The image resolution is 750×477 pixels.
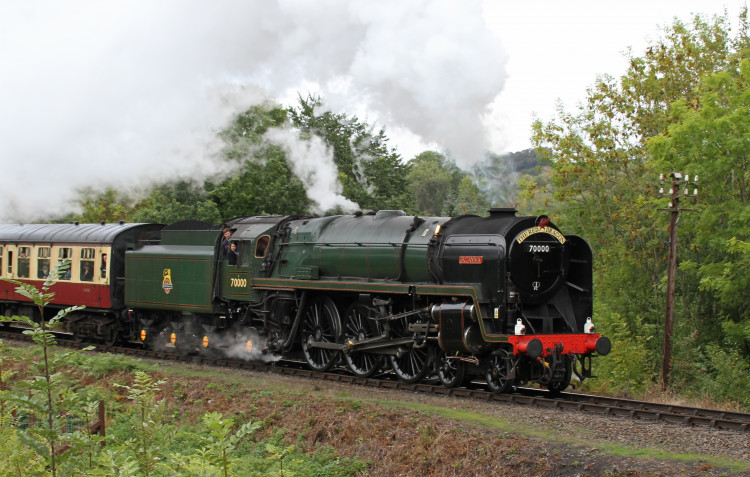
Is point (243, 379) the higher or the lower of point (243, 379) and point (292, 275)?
the lower

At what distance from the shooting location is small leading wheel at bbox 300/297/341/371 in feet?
50.9

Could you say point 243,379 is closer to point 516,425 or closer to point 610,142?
point 516,425

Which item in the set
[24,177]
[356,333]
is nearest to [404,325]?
[356,333]

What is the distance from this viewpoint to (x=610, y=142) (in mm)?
30641

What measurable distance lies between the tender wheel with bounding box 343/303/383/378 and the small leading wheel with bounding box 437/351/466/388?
141 cm

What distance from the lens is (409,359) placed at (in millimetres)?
14555

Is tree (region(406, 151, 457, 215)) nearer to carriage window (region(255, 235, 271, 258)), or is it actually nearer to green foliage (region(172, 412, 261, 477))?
carriage window (region(255, 235, 271, 258))

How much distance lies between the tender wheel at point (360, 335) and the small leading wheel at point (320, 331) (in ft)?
0.91

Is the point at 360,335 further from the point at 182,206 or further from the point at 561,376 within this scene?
the point at 182,206

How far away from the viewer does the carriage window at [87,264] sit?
20.2m

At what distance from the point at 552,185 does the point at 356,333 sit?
21239 mm

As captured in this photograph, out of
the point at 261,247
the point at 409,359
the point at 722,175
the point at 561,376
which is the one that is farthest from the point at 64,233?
the point at 722,175

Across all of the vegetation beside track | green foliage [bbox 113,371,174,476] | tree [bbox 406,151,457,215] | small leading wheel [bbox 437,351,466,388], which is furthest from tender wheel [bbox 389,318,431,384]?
tree [bbox 406,151,457,215]

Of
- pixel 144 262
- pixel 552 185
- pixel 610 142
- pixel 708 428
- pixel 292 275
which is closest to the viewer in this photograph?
pixel 708 428
